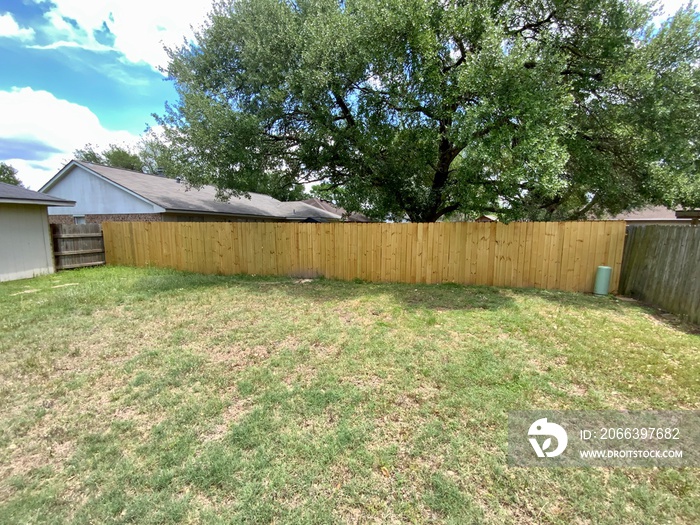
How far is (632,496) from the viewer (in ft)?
6.16

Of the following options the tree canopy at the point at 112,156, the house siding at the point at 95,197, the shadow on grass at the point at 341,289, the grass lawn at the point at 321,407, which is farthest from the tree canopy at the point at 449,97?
the tree canopy at the point at 112,156

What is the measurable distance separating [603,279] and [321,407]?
6.75 meters

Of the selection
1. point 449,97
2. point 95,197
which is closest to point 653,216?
point 449,97

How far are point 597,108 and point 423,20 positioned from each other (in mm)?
5099

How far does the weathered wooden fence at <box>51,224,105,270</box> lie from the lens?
955cm

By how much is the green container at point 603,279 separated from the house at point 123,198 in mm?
11811

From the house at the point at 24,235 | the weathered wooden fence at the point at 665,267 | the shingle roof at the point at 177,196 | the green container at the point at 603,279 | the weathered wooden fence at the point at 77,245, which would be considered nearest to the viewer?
the weathered wooden fence at the point at 665,267

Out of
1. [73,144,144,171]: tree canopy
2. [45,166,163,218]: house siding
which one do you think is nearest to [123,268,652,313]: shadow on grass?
[45,166,163,218]: house siding

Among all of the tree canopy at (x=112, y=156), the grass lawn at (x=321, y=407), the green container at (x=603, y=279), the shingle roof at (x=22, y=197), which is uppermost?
the tree canopy at (x=112, y=156)

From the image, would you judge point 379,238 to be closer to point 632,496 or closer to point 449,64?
point 449,64

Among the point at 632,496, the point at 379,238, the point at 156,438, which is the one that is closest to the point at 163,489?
the point at 156,438

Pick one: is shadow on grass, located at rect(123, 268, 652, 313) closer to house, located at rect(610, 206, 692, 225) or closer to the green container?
the green container

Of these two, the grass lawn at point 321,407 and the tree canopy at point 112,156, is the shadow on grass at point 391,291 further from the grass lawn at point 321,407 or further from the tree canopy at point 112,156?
the tree canopy at point 112,156

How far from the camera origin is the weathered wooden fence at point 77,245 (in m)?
9.55
